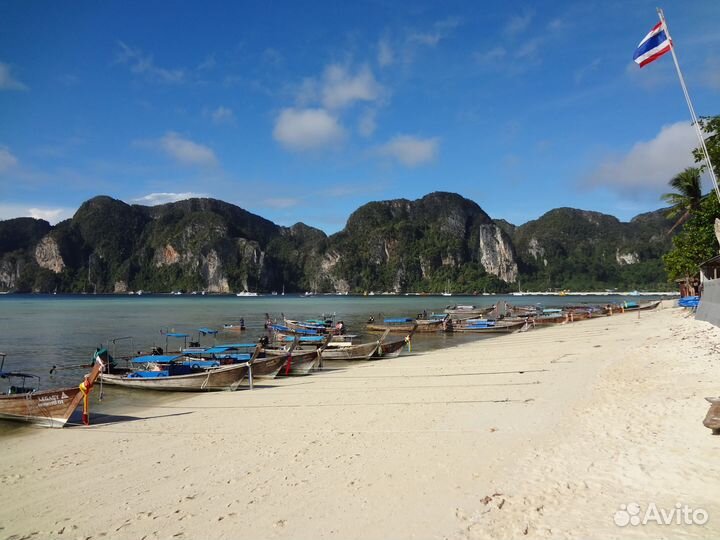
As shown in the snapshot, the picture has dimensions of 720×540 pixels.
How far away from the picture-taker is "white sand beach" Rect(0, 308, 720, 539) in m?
5.41

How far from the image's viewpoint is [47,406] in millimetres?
11414

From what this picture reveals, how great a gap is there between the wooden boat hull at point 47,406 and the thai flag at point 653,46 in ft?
61.0

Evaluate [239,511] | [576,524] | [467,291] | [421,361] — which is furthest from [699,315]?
[467,291]

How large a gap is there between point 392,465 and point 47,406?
954cm

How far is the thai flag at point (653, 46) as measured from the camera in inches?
516

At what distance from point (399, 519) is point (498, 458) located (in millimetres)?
2545

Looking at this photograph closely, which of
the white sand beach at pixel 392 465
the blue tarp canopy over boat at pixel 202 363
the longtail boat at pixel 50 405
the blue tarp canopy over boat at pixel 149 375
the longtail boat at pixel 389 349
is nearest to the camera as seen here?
the white sand beach at pixel 392 465

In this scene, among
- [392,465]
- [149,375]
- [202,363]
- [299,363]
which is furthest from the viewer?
[202,363]

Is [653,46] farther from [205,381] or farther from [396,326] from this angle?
[396,326]

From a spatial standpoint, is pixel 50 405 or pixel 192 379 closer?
pixel 50 405

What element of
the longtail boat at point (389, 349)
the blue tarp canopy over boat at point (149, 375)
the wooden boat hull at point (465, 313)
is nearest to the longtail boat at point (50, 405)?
the blue tarp canopy over boat at point (149, 375)

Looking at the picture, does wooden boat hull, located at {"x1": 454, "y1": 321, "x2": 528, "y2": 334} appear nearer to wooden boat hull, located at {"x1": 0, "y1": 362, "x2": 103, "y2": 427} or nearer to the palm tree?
the palm tree

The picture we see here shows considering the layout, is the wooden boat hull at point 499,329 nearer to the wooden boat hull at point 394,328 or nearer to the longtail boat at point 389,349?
the wooden boat hull at point 394,328

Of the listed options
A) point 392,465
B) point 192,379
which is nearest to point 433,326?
point 192,379
